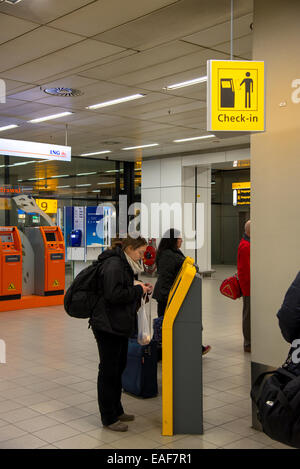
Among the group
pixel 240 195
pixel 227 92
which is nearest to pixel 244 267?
pixel 227 92

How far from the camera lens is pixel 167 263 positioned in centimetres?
542

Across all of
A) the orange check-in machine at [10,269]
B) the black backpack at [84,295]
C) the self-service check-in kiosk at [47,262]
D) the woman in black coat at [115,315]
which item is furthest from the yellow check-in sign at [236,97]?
the self-service check-in kiosk at [47,262]

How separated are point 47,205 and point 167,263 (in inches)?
375

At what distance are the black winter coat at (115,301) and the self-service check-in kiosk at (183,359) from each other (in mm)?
268

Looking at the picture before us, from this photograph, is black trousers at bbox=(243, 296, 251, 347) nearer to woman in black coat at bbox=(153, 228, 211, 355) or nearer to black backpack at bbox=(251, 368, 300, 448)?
woman in black coat at bbox=(153, 228, 211, 355)

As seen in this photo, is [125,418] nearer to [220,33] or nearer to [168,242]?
[168,242]

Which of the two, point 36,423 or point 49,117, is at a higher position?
point 49,117

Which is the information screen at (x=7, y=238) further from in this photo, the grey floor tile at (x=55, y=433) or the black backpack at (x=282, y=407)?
the black backpack at (x=282, y=407)

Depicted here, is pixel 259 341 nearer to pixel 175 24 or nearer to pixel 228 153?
pixel 175 24

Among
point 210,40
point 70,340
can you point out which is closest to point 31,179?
point 70,340

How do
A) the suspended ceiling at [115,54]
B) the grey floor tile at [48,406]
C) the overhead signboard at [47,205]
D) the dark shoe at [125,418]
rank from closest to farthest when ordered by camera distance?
the dark shoe at [125,418] → the grey floor tile at [48,406] → the suspended ceiling at [115,54] → the overhead signboard at [47,205]

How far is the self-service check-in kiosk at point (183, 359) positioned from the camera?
3701 mm

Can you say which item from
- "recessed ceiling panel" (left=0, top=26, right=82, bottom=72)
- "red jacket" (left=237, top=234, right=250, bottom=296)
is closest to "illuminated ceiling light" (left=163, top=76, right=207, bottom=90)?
"recessed ceiling panel" (left=0, top=26, right=82, bottom=72)
